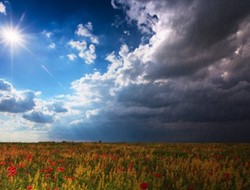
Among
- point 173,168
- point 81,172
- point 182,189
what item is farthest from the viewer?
point 173,168

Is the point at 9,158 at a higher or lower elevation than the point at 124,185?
higher

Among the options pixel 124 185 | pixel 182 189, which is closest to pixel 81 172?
pixel 124 185

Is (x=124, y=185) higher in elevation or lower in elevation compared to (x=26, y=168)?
lower

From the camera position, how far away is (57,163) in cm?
1194

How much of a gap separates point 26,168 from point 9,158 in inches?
126

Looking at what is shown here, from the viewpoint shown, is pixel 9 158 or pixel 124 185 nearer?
pixel 124 185

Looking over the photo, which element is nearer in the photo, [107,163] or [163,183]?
[163,183]

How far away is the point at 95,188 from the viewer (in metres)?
7.60

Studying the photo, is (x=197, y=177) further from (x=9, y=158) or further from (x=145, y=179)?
(x=9, y=158)

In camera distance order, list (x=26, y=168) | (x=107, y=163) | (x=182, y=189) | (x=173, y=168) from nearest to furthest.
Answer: (x=182, y=189), (x=173, y=168), (x=26, y=168), (x=107, y=163)

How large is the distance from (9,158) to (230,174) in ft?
31.1

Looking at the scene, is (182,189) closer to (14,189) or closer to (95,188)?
(95,188)

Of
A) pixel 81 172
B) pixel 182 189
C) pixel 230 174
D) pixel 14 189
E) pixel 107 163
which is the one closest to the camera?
pixel 182 189

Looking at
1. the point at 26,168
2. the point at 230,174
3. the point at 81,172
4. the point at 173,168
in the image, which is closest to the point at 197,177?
the point at 230,174
